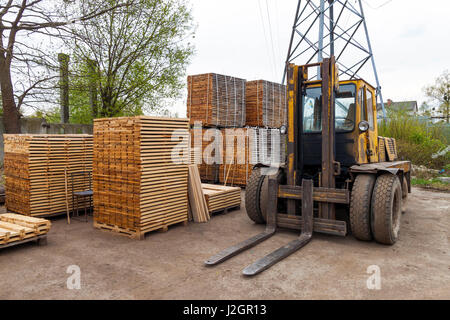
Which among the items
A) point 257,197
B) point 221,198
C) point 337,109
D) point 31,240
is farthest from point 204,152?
point 31,240

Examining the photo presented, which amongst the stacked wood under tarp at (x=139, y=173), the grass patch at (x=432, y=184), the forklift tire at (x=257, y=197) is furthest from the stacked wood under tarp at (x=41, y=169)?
the grass patch at (x=432, y=184)

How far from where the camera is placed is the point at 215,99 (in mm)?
12055

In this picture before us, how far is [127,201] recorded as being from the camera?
650 cm

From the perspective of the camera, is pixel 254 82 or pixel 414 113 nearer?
pixel 254 82

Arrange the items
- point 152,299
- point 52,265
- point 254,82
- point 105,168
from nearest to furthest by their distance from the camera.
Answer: point 152,299
point 52,265
point 105,168
point 254,82

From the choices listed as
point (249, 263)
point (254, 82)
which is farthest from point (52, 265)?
point (254, 82)

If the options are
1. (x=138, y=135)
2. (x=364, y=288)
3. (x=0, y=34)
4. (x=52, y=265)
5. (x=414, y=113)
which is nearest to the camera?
(x=364, y=288)

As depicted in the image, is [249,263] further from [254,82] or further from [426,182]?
[426,182]

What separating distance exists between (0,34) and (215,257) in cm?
851

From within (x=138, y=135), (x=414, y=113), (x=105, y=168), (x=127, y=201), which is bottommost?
(x=127, y=201)

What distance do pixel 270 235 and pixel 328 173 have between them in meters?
1.65

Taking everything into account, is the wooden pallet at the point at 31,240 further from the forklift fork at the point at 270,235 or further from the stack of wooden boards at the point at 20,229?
the forklift fork at the point at 270,235

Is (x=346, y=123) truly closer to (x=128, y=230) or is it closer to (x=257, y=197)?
(x=257, y=197)

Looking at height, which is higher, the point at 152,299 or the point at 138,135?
the point at 138,135
